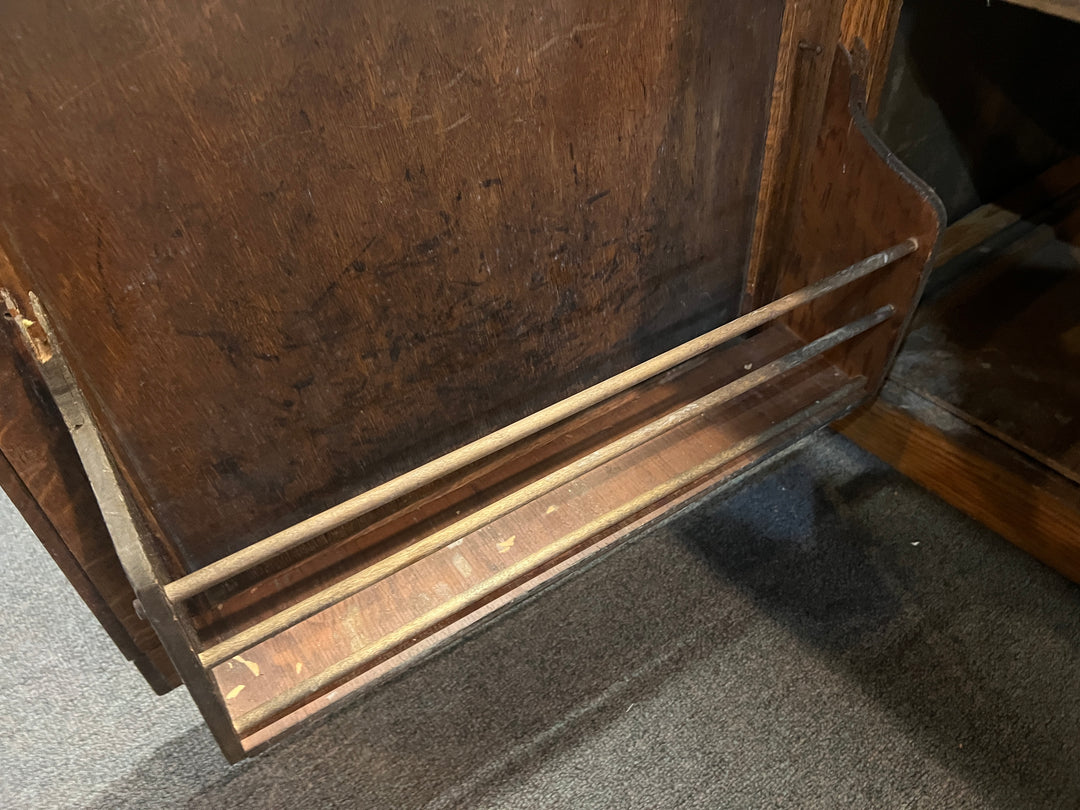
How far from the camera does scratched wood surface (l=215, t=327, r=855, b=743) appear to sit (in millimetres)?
758

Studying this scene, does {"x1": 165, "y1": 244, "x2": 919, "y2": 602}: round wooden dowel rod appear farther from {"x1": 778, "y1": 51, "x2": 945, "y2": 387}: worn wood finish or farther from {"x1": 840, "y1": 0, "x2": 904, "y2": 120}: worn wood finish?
{"x1": 840, "y1": 0, "x2": 904, "y2": 120}: worn wood finish

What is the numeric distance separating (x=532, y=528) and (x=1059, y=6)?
742 mm

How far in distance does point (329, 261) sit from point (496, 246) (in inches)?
7.5

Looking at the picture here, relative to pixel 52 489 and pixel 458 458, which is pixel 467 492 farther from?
pixel 52 489

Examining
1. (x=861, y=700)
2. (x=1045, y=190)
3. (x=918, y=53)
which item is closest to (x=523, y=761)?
(x=861, y=700)

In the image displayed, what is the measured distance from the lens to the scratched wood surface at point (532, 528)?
76 centimetres

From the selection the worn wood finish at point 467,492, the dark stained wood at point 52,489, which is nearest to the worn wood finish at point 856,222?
the worn wood finish at point 467,492

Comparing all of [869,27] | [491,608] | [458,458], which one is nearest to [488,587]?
[491,608]

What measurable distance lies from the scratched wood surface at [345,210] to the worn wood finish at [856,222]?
0.08 m

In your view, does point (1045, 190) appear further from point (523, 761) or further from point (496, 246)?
point (523, 761)

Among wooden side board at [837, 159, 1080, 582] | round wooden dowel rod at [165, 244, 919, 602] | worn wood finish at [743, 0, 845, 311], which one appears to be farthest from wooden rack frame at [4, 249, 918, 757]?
wooden side board at [837, 159, 1080, 582]

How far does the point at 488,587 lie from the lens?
0.75 m

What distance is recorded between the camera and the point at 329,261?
0.69 m

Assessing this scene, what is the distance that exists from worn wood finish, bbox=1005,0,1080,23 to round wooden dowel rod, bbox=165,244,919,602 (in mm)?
254
